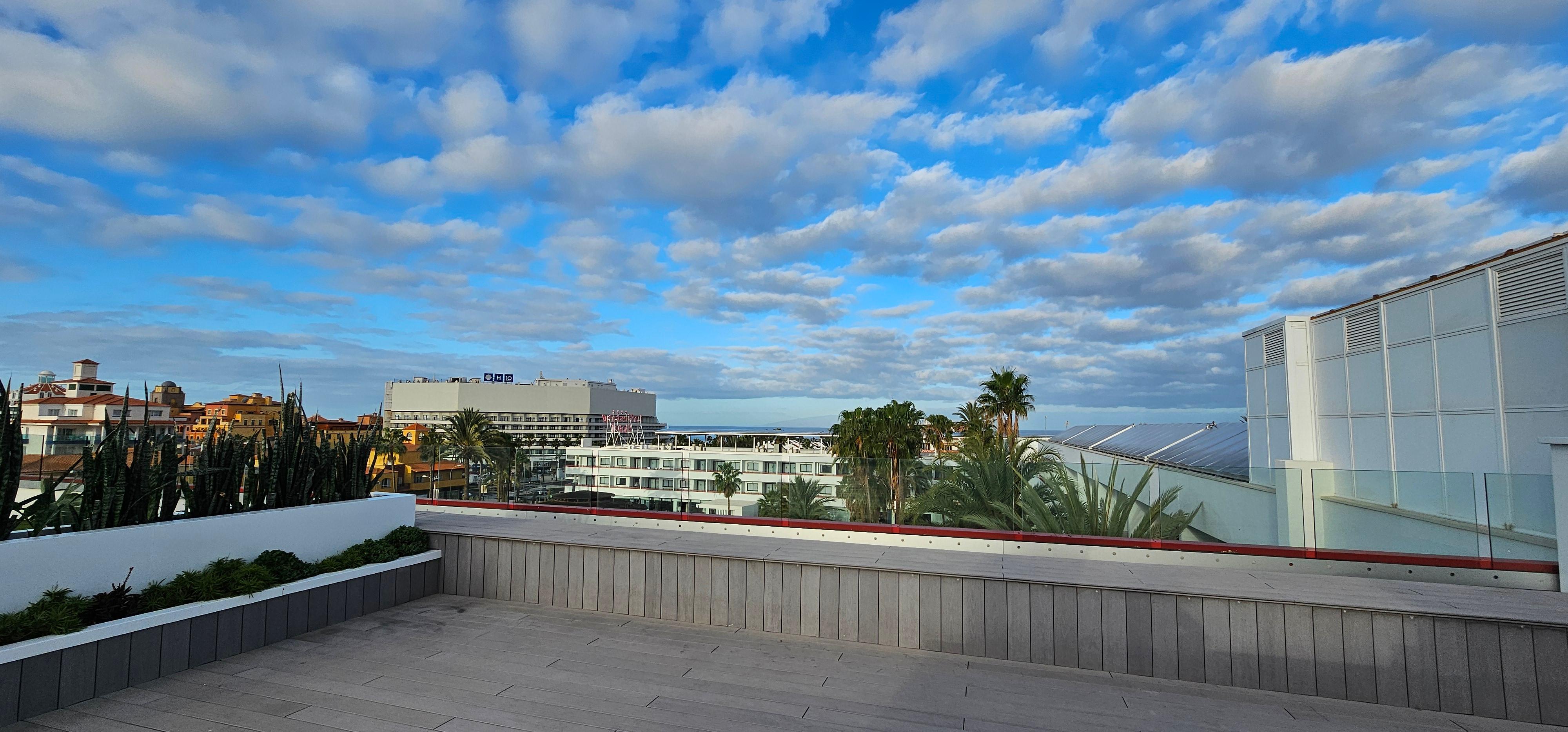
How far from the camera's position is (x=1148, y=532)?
542cm

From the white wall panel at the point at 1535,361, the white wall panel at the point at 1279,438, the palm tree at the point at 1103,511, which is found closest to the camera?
the palm tree at the point at 1103,511

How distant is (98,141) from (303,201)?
6.07m

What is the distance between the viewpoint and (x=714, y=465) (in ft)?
28.1

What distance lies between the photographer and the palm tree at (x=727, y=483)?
23.7 feet

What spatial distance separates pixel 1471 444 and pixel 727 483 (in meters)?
9.02

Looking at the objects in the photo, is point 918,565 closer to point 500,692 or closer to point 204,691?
point 500,692

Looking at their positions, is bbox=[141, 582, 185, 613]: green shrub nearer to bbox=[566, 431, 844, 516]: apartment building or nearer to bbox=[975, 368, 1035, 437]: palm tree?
bbox=[566, 431, 844, 516]: apartment building

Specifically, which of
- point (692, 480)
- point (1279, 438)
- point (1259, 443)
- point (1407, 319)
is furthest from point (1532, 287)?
point (692, 480)

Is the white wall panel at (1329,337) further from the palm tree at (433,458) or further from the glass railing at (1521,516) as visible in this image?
the palm tree at (433,458)

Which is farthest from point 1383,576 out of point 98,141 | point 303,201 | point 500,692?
point 303,201

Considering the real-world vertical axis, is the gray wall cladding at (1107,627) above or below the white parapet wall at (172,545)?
below

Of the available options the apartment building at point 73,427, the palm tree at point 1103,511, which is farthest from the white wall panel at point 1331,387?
the apartment building at point 73,427

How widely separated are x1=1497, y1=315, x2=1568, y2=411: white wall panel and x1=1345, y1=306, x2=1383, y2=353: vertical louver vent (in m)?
1.98

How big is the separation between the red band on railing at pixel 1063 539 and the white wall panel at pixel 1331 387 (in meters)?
6.08
